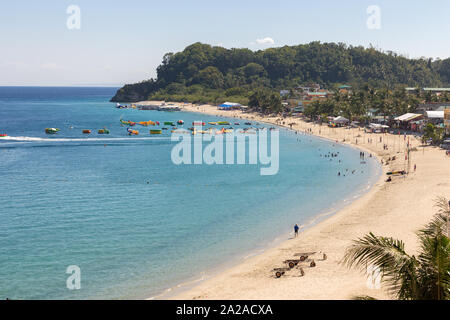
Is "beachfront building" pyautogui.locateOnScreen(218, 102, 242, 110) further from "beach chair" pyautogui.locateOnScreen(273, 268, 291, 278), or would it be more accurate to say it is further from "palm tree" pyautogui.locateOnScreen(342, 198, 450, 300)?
"palm tree" pyautogui.locateOnScreen(342, 198, 450, 300)

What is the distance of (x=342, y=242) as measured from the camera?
95.2 feet

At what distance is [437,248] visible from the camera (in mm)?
8953

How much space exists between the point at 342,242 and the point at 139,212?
18.8 meters

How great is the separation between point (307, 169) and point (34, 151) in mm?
48759

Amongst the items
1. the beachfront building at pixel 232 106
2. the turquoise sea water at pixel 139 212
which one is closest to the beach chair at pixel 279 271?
the turquoise sea water at pixel 139 212

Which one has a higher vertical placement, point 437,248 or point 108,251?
point 437,248

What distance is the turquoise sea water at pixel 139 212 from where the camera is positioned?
1005 inches

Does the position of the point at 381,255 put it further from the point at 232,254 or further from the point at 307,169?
the point at 307,169

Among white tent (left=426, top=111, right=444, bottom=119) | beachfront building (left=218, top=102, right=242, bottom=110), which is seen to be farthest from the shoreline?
beachfront building (left=218, top=102, right=242, bottom=110)

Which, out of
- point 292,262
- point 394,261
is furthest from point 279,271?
point 394,261

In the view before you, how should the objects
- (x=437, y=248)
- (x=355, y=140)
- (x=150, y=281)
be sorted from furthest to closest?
1. (x=355, y=140)
2. (x=150, y=281)
3. (x=437, y=248)

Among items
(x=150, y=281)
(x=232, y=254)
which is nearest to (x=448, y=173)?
(x=232, y=254)

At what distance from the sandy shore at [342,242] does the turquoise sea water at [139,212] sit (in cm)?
206
